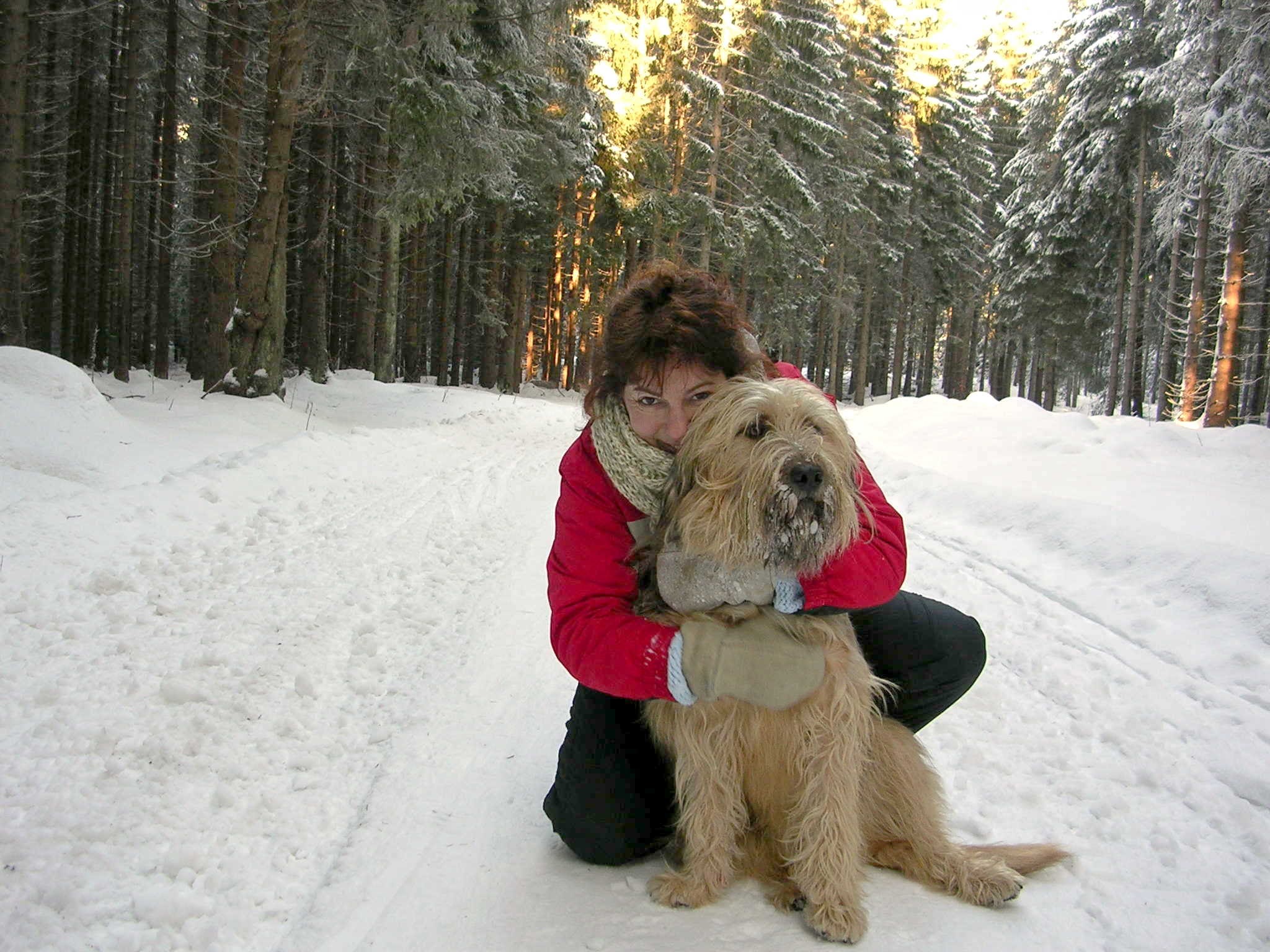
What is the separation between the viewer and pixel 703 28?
69.7 feet

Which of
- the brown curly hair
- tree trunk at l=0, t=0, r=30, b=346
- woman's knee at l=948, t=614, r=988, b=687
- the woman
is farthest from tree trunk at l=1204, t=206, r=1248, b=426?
tree trunk at l=0, t=0, r=30, b=346

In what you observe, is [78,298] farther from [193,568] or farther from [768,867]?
[768,867]

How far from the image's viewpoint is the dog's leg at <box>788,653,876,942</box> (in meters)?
2.08

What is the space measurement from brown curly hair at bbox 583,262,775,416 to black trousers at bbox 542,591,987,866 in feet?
3.24

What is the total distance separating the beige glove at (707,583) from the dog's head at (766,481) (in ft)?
0.12

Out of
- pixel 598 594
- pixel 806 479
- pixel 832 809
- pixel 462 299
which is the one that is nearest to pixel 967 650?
pixel 832 809

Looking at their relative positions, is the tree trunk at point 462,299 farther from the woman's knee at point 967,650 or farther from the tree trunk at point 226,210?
the woman's knee at point 967,650

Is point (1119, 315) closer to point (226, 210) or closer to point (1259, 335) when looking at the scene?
point (1259, 335)

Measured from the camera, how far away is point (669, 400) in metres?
2.40

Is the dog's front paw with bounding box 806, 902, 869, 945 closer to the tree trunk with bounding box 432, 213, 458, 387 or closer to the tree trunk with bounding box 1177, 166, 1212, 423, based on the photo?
the tree trunk with bounding box 1177, 166, 1212, 423

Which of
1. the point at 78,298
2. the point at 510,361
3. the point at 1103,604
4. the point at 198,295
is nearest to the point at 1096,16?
the point at 510,361

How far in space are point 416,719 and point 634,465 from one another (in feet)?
5.46

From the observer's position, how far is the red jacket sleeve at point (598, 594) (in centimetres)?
209

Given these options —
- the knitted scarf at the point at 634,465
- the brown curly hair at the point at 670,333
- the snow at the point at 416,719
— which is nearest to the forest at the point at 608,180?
the snow at the point at 416,719
